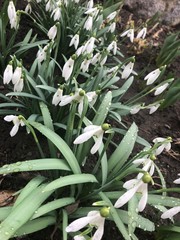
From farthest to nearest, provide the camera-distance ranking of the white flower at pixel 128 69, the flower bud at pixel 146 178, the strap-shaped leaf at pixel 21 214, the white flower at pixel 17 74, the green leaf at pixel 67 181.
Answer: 1. the white flower at pixel 128 69
2. the white flower at pixel 17 74
3. the green leaf at pixel 67 181
4. the strap-shaped leaf at pixel 21 214
5. the flower bud at pixel 146 178

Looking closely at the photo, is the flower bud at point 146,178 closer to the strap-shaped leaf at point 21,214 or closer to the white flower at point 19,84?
the strap-shaped leaf at point 21,214

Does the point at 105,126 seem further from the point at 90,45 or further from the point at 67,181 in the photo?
the point at 90,45

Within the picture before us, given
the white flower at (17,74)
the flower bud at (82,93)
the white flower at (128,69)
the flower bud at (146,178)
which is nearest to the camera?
the flower bud at (146,178)

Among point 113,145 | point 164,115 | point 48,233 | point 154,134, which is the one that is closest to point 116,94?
point 113,145

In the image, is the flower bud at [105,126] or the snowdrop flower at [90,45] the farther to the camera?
the snowdrop flower at [90,45]

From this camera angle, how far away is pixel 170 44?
343 cm

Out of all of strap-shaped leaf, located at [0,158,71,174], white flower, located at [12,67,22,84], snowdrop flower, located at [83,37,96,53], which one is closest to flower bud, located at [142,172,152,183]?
strap-shaped leaf, located at [0,158,71,174]

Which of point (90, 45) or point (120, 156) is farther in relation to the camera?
point (90, 45)

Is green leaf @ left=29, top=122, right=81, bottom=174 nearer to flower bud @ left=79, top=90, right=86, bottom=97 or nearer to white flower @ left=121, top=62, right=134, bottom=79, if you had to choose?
flower bud @ left=79, top=90, right=86, bottom=97

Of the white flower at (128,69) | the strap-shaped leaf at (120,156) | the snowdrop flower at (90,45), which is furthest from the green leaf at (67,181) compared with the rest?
the snowdrop flower at (90,45)

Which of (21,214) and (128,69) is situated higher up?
(128,69)

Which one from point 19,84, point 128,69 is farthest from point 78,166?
point 128,69

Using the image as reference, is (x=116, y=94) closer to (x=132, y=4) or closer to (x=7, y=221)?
(x=7, y=221)

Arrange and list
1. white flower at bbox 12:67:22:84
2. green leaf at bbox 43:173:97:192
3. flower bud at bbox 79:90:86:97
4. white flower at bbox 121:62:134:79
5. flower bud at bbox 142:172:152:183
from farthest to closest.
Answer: white flower at bbox 121:62:134:79 → white flower at bbox 12:67:22:84 → flower bud at bbox 79:90:86:97 → green leaf at bbox 43:173:97:192 → flower bud at bbox 142:172:152:183
